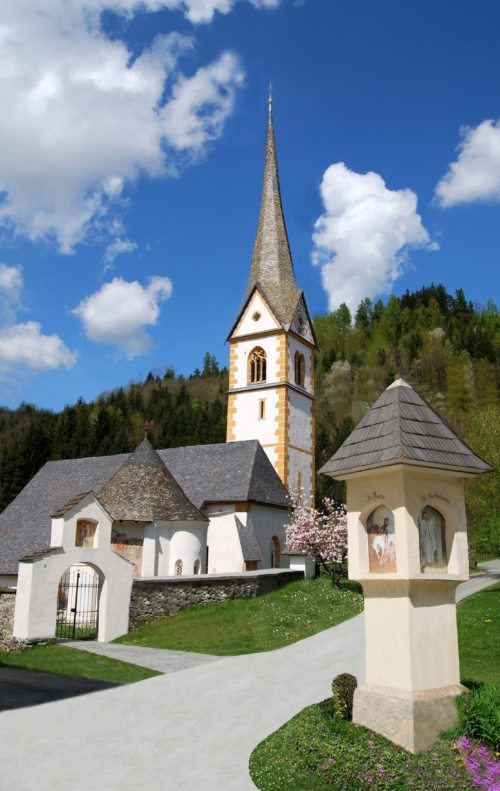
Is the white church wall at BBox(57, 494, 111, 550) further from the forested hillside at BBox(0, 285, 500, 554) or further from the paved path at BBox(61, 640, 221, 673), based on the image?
the forested hillside at BBox(0, 285, 500, 554)

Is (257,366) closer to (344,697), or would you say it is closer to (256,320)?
(256,320)

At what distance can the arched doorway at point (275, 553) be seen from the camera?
31688 mm

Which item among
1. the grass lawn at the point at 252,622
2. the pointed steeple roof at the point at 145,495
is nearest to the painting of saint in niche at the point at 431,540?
the grass lawn at the point at 252,622

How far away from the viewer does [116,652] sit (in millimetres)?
18078

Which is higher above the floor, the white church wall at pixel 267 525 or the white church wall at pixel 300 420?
the white church wall at pixel 300 420

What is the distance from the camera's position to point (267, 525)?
31.4m

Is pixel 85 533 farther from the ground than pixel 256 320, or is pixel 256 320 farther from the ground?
pixel 256 320

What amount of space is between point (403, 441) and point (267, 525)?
23.5 m

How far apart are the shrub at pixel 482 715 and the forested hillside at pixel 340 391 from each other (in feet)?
89.0

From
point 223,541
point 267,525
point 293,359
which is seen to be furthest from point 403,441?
point 293,359

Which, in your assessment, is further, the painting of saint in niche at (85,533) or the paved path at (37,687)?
the painting of saint in niche at (85,533)

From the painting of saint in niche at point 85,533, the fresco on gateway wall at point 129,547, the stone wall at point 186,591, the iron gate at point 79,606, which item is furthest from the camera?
the fresco on gateway wall at point 129,547

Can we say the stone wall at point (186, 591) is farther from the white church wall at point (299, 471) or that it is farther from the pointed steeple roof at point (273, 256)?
the pointed steeple roof at point (273, 256)

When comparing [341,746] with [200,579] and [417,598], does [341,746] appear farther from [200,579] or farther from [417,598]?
[200,579]
